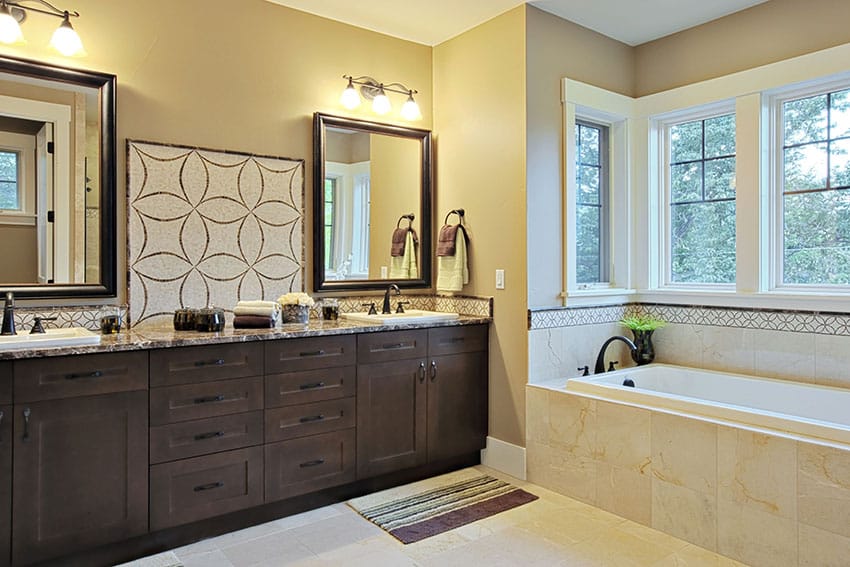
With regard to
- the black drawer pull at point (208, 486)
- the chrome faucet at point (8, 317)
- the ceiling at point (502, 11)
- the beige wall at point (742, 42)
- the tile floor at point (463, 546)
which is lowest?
the tile floor at point (463, 546)

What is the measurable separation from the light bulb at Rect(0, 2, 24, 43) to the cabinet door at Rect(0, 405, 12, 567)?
5.21ft

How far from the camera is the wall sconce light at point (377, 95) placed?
3658mm

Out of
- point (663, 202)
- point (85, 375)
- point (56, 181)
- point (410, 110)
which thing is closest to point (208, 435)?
point (85, 375)

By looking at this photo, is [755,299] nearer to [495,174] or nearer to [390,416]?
[495,174]

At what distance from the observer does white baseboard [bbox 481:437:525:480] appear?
3.50 m

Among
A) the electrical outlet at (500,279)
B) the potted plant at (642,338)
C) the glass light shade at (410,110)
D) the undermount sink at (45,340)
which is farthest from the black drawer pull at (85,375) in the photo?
the potted plant at (642,338)

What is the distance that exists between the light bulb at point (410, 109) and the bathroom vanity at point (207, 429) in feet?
4.60

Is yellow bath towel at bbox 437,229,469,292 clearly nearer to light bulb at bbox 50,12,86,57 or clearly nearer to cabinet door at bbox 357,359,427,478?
cabinet door at bbox 357,359,427,478

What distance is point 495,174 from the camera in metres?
3.65

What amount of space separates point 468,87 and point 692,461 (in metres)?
2.51

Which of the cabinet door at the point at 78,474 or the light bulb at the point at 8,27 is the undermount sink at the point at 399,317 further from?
the light bulb at the point at 8,27

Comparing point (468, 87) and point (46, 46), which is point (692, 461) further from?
point (46, 46)

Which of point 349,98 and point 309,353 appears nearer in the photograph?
point 309,353

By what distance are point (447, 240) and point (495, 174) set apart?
0.51 m
